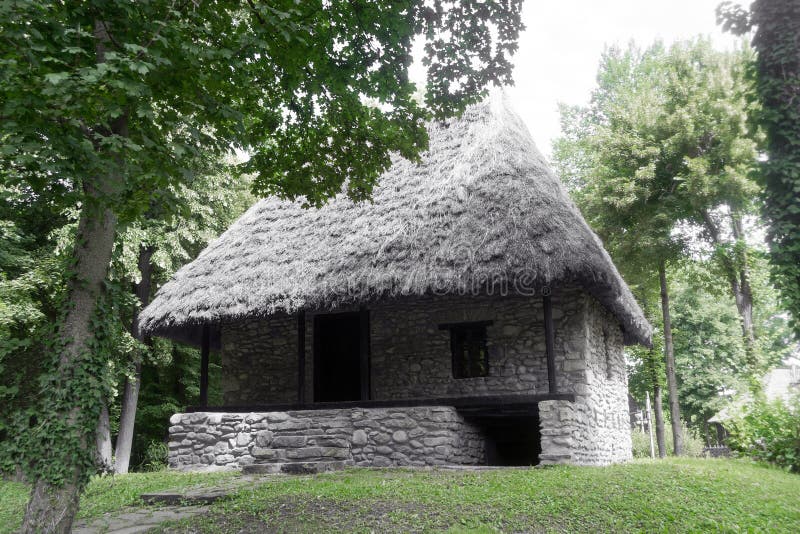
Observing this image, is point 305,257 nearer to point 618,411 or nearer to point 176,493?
point 176,493

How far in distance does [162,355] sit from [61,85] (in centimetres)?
1331

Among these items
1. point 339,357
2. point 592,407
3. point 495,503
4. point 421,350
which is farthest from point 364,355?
point 495,503

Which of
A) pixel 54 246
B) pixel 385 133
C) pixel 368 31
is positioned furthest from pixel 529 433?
pixel 54 246

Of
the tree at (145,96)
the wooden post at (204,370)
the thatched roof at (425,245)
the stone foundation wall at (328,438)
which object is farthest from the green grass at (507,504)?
the wooden post at (204,370)

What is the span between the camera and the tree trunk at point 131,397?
14773mm

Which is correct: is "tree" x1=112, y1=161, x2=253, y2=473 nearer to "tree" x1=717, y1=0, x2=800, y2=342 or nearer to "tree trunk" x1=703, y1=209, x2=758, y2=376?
"tree" x1=717, y1=0, x2=800, y2=342

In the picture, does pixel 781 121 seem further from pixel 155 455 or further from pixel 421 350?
pixel 155 455

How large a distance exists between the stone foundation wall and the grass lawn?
122 centimetres

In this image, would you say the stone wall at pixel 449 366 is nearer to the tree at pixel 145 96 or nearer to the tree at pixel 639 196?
the tree at pixel 145 96

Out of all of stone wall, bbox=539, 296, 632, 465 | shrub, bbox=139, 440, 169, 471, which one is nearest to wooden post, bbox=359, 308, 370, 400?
stone wall, bbox=539, 296, 632, 465

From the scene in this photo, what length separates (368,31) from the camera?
6727 mm

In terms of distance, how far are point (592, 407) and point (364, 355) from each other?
414 centimetres

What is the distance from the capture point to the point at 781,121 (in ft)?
19.5

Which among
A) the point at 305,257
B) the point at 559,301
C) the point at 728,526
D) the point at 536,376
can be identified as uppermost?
the point at 305,257
